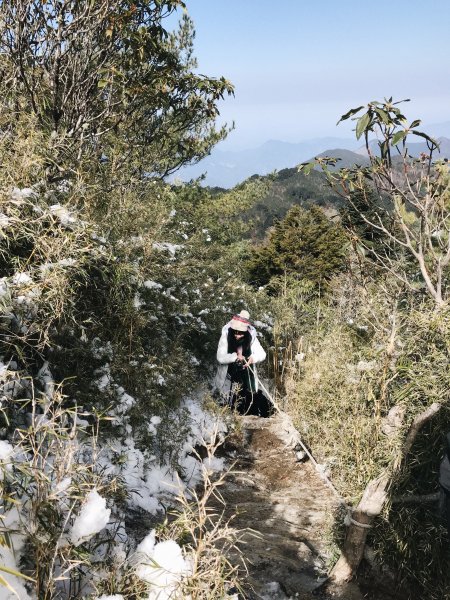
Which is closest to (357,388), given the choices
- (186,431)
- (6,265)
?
(186,431)

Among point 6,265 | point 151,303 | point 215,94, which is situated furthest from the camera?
point 215,94

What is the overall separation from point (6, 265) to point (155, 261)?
2.07 m

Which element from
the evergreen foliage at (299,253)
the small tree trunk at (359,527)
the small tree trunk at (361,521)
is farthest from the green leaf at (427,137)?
the evergreen foliage at (299,253)

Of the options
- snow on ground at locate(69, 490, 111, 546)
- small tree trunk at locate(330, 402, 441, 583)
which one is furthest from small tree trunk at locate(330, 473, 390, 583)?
snow on ground at locate(69, 490, 111, 546)

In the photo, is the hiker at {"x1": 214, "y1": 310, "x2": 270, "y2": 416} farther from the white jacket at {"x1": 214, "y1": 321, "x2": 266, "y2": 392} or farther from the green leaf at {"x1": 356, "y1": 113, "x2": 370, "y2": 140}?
the green leaf at {"x1": 356, "y1": 113, "x2": 370, "y2": 140}

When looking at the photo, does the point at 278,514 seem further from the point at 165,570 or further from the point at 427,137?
the point at 427,137

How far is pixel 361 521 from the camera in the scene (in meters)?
2.68

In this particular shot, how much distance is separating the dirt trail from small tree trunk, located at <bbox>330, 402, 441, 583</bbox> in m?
0.10

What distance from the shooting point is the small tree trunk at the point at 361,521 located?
2.64 meters

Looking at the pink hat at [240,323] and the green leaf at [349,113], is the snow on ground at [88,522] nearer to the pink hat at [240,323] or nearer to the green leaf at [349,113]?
the green leaf at [349,113]

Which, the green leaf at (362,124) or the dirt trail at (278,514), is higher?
the green leaf at (362,124)

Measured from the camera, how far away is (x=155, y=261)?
4.89m

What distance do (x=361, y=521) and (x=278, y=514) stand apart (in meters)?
1.04

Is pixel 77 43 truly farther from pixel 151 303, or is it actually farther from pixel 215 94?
pixel 151 303
